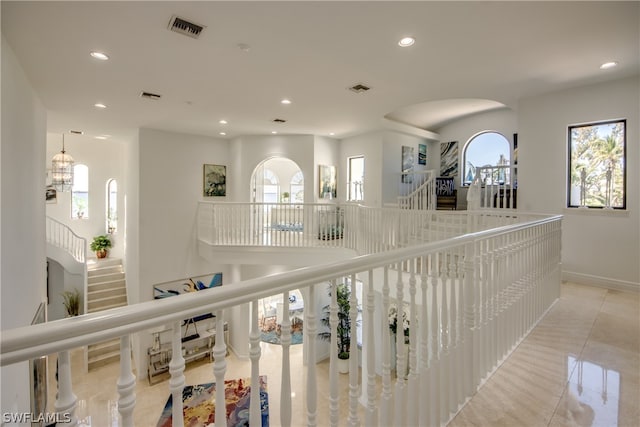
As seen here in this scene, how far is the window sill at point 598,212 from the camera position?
4215 mm

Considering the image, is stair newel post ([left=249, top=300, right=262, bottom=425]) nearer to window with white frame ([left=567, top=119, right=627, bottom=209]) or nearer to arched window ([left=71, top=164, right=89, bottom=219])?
window with white frame ([left=567, top=119, right=627, bottom=209])

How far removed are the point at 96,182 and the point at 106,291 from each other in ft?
11.7

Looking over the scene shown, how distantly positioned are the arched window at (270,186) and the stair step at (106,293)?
556cm

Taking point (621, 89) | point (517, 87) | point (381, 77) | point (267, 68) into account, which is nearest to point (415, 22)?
point (381, 77)

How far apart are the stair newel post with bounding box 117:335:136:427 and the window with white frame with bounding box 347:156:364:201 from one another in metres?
7.10

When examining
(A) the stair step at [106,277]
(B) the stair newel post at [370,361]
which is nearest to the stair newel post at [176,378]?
(B) the stair newel post at [370,361]

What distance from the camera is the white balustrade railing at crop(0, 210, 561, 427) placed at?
737mm

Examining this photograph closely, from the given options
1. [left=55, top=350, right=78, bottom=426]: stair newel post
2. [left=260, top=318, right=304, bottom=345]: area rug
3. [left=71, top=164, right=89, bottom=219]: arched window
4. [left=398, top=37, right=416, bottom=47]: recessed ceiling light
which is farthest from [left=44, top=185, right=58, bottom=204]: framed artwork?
[left=55, top=350, right=78, bottom=426]: stair newel post

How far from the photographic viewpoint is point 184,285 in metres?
7.23

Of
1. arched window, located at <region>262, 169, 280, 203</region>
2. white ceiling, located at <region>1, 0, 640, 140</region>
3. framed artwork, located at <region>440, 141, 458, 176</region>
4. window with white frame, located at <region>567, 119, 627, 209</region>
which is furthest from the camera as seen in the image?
arched window, located at <region>262, 169, 280, 203</region>

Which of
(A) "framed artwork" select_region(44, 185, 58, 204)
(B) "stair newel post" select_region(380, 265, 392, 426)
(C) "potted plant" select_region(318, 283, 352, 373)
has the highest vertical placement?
(A) "framed artwork" select_region(44, 185, 58, 204)

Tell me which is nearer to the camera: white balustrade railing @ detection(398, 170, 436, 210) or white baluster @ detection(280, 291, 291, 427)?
white baluster @ detection(280, 291, 291, 427)

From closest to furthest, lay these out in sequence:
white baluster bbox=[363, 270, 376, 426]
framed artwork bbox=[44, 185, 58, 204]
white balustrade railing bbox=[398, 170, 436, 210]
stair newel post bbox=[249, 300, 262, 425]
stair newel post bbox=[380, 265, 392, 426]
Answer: stair newel post bbox=[249, 300, 262, 425], white baluster bbox=[363, 270, 376, 426], stair newel post bbox=[380, 265, 392, 426], white balustrade railing bbox=[398, 170, 436, 210], framed artwork bbox=[44, 185, 58, 204]

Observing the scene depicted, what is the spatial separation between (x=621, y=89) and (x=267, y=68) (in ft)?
15.8
